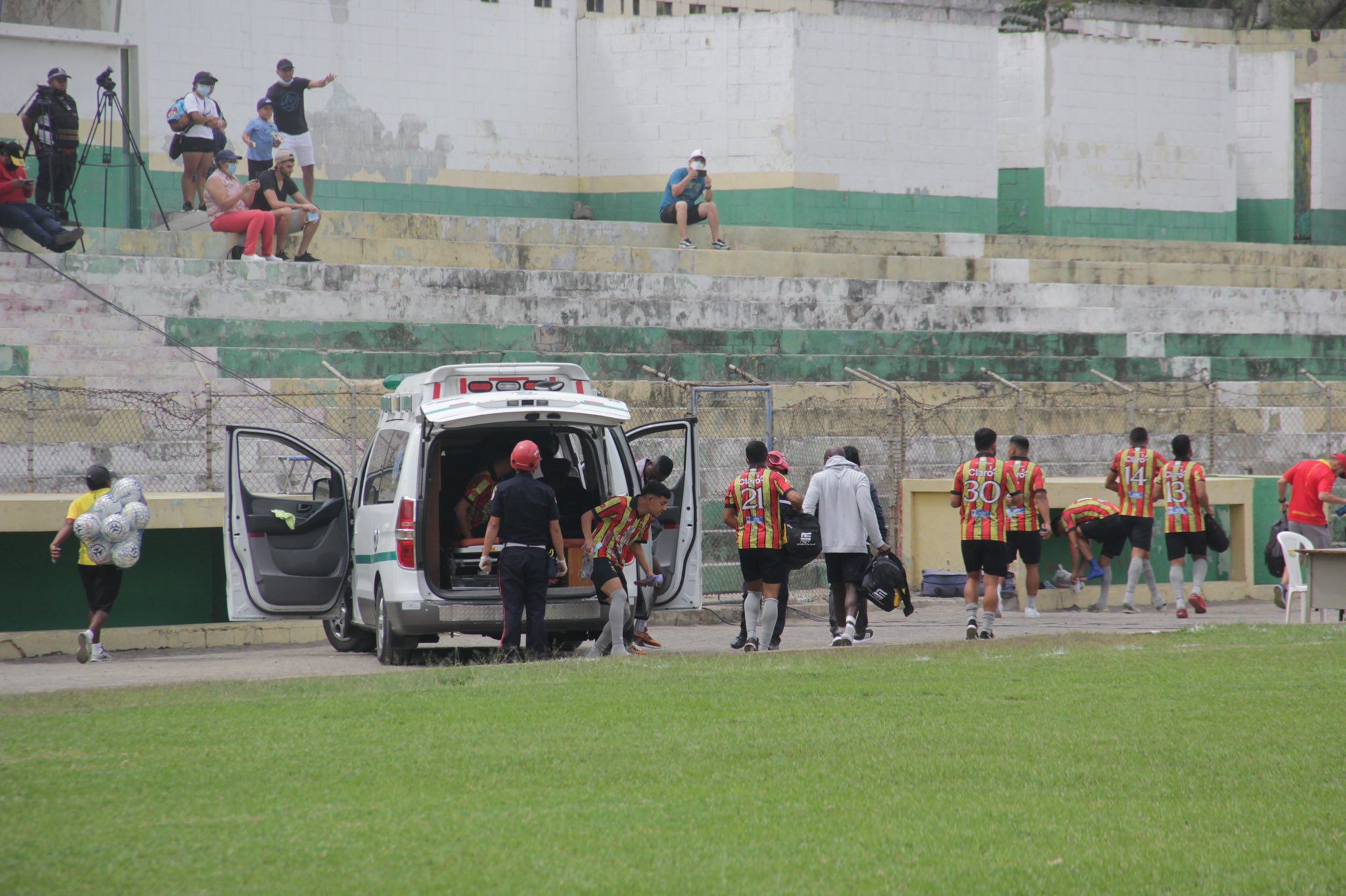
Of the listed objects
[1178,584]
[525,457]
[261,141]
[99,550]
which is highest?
[261,141]

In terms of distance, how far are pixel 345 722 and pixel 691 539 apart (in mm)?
4480

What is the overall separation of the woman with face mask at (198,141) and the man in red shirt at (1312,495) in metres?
15.8

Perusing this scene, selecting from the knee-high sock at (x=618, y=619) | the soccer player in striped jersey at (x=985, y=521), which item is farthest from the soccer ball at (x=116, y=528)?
the soccer player in striped jersey at (x=985, y=521)

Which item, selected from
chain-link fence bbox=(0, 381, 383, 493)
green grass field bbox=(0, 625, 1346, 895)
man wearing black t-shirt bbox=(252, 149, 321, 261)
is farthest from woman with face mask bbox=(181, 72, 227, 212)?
green grass field bbox=(0, 625, 1346, 895)

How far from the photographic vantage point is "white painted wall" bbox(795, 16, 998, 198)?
87.2ft

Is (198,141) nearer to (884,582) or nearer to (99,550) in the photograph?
(99,550)

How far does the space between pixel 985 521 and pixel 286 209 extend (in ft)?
36.1

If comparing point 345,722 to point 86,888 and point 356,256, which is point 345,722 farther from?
point 356,256

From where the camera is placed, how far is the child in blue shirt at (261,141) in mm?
23656

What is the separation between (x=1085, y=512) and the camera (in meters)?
15.7

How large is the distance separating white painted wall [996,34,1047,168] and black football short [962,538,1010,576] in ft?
57.4

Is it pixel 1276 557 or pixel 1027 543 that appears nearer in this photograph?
pixel 1027 543

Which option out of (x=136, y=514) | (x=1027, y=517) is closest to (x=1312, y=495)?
(x=1027, y=517)

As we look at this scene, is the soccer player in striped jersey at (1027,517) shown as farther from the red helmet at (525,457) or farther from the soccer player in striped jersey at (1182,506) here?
the red helmet at (525,457)
